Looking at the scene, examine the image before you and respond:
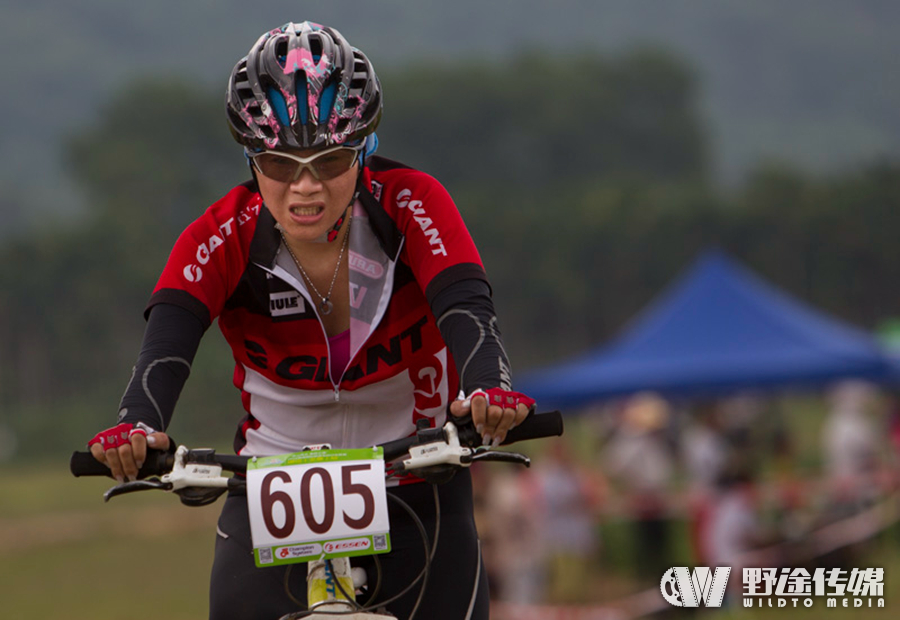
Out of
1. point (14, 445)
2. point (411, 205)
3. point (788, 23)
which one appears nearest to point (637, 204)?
point (14, 445)

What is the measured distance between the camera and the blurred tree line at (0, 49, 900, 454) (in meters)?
56.5

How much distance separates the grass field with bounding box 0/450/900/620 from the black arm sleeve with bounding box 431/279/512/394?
368 inches

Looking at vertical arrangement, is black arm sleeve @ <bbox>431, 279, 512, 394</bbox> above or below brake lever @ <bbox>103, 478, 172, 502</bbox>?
above

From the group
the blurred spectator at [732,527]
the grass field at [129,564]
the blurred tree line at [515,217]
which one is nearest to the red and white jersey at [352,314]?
the grass field at [129,564]

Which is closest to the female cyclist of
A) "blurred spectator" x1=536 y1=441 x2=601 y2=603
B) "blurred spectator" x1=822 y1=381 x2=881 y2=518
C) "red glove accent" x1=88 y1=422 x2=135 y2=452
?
"red glove accent" x1=88 y1=422 x2=135 y2=452

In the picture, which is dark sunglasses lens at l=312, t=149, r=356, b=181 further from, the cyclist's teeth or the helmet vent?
the helmet vent

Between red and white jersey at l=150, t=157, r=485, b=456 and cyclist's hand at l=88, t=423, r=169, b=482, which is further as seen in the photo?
red and white jersey at l=150, t=157, r=485, b=456

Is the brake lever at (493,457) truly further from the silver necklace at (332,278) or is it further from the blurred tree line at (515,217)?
the blurred tree line at (515,217)

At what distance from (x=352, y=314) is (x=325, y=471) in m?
0.89

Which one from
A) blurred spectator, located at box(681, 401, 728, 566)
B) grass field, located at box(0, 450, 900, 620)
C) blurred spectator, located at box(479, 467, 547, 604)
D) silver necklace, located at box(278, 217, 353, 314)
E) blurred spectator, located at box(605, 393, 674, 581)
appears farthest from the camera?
blurred spectator, located at box(605, 393, 674, 581)

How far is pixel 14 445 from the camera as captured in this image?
205 ft

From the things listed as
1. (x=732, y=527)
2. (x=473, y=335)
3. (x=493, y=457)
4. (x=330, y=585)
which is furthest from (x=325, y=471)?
(x=732, y=527)

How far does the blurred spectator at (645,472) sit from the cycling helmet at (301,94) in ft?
40.1

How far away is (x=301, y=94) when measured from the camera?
406 centimetres
